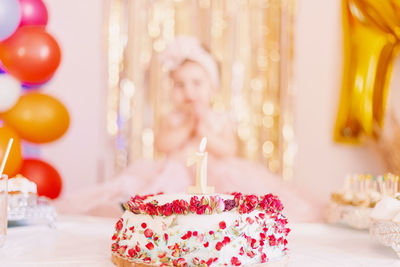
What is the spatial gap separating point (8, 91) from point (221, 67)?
60.7 inches

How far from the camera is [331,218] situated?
1.71 metres

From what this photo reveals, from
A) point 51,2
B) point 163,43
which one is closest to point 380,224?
point 163,43

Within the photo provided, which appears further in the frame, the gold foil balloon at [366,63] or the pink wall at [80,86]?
the pink wall at [80,86]

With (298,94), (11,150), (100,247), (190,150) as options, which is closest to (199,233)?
(100,247)

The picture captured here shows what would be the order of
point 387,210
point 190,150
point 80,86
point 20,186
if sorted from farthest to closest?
1. point 80,86
2. point 190,150
3. point 20,186
4. point 387,210

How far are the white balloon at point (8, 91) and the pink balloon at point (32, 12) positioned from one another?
253 mm

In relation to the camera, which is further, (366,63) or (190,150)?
(366,63)

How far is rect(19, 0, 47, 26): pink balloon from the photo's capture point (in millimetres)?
1869

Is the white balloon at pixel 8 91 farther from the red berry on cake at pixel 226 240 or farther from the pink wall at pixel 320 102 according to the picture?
the pink wall at pixel 320 102

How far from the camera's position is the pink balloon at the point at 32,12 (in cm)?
187

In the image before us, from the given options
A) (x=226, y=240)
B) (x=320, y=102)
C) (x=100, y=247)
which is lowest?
(x=100, y=247)

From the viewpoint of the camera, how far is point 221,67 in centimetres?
300

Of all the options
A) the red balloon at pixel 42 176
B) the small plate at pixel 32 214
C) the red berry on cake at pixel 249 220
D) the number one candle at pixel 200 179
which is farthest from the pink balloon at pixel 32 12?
the red berry on cake at pixel 249 220

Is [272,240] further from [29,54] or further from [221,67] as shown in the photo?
[221,67]
